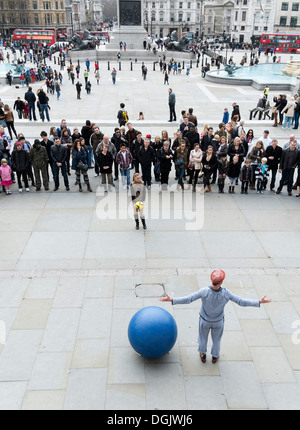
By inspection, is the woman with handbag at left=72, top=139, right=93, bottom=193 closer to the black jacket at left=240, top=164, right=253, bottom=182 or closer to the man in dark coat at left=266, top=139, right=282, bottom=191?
the black jacket at left=240, top=164, right=253, bottom=182

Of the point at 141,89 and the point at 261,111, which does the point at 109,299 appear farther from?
the point at 141,89

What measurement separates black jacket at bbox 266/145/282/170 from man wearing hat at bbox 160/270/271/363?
22.4 feet

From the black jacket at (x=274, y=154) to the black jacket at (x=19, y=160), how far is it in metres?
6.79

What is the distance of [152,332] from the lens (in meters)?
5.07

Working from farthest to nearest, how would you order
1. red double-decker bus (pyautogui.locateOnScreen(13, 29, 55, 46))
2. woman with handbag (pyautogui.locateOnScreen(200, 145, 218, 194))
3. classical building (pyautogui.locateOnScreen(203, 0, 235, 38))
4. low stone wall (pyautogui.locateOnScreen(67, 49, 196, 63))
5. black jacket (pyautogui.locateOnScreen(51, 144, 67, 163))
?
1. classical building (pyautogui.locateOnScreen(203, 0, 235, 38))
2. red double-decker bus (pyautogui.locateOnScreen(13, 29, 55, 46))
3. low stone wall (pyautogui.locateOnScreen(67, 49, 196, 63))
4. black jacket (pyautogui.locateOnScreen(51, 144, 67, 163))
5. woman with handbag (pyautogui.locateOnScreen(200, 145, 218, 194))

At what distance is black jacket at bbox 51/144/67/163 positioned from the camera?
422 inches

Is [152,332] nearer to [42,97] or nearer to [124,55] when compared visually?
[42,97]

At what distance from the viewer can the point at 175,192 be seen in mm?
11312

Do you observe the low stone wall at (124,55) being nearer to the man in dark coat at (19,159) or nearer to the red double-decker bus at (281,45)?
the red double-decker bus at (281,45)

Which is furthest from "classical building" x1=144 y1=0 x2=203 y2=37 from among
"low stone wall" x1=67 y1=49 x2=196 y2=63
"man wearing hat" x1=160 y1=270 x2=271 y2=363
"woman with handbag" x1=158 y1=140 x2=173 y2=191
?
"man wearing hat" x1=160 y1=270 x2=271 y2=363

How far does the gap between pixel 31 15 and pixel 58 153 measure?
10414 cm

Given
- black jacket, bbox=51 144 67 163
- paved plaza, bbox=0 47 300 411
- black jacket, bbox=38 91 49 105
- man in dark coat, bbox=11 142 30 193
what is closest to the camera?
paved plaza, bbox=0 47 300 411
